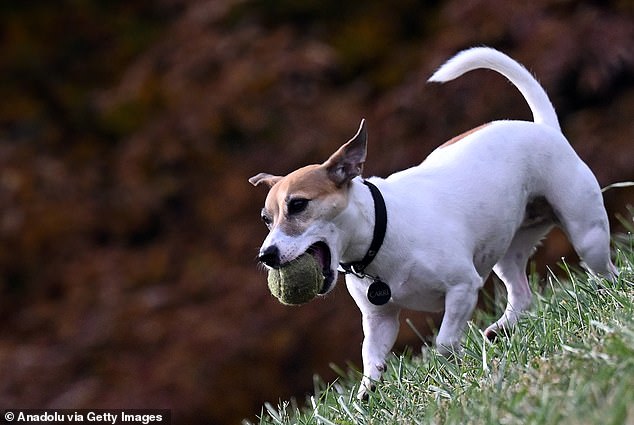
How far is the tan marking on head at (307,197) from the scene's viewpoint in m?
4.48

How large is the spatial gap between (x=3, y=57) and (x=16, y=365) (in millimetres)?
2532

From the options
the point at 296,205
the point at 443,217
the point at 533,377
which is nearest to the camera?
the point at 533,377

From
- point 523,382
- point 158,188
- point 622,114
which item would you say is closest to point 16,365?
point 158,188

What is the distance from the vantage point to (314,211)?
451 centimetres

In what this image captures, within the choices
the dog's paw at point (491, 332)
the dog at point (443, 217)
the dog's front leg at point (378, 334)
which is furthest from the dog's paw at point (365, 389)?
the dog's paw at point (491, 332)

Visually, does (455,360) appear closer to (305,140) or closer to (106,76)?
(305,140)

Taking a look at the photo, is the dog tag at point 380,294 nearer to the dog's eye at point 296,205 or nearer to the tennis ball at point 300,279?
the tennis ball at point 300,279

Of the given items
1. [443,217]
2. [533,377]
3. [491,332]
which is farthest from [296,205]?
[533,377]

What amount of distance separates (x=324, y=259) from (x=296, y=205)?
239 mm

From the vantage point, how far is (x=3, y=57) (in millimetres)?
9383

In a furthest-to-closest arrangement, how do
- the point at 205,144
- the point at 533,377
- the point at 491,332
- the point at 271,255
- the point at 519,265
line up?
the point at 205,144 → the point at 519,265 → the point at 491,332 → the point at 271,255 → the point at 533,377

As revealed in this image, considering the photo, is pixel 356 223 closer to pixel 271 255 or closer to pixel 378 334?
pixel 271 255

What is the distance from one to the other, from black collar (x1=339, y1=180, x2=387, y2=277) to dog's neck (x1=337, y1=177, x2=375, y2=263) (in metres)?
0.01

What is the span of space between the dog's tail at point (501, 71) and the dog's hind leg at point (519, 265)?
1.60 feet
